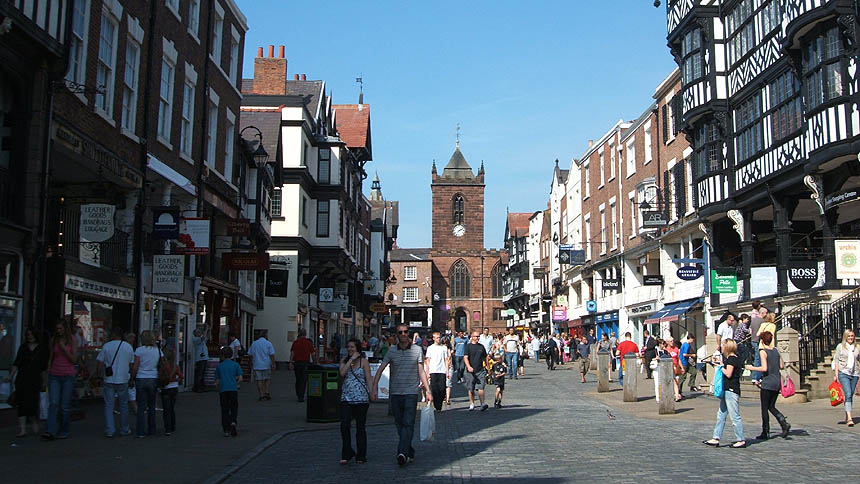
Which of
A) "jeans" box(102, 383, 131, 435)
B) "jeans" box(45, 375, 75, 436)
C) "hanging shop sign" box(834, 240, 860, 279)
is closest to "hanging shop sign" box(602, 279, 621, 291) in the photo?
"hanging shop sign" box(834, 240, 860, 279)

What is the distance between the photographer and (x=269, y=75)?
42.5 m

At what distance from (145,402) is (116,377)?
0.57 metres

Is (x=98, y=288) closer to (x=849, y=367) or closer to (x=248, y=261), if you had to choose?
(x=248, y=261)

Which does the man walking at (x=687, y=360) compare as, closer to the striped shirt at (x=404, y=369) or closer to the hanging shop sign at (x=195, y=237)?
the hanging shop sign at (x=195, y=237)

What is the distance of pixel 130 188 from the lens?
18.3m

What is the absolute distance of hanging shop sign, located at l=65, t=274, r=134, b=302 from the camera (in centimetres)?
1561

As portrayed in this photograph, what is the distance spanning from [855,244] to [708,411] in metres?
5.16

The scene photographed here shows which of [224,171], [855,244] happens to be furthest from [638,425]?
[224,171]

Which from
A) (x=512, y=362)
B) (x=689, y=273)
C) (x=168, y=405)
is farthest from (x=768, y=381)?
(x=512, y=362)

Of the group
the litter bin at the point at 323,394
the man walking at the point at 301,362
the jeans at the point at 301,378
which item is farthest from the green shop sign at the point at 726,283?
the litter bin at the point at 323,394

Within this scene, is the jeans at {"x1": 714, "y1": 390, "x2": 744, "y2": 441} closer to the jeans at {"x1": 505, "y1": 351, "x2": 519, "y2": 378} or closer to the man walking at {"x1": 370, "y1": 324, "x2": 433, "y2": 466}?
the man walking at {"x1": 370, "y1": 324, "x2": 433, "y2": 466}

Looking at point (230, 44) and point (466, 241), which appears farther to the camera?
point (466, 241)

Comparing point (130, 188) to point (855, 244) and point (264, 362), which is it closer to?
point (264, 362)

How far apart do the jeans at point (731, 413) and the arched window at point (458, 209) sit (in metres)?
96.9
